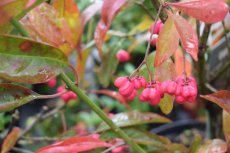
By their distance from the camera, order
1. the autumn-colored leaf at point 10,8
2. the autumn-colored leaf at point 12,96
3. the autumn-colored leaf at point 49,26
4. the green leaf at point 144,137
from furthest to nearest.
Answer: the green leaf at point 144,137, the autumn-colored leaf at point 49,26, the autumn-colored leaf at point 12,96, the autumn-colored leaf at point 10,8

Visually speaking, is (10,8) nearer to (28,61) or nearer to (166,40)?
(28,61)

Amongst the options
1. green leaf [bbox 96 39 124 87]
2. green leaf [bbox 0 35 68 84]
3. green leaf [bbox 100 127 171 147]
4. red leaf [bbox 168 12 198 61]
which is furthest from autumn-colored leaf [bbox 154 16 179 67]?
green leaf [bbox 96 39 124 87]

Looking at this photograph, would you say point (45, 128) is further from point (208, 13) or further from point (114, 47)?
point (208, 13)

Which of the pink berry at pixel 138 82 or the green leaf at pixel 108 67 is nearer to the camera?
the pink berry at pixel 138 82

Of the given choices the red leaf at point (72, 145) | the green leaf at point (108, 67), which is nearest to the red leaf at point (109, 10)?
the red leaf at point (72, 145)

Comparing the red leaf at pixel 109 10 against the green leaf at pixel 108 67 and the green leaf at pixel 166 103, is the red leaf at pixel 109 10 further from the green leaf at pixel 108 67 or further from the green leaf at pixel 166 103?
the green leaf at pixel 108 67

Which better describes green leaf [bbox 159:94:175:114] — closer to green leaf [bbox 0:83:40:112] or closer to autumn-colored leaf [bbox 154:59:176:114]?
autumn-colored leaf [bbox 154:59:176:114]
